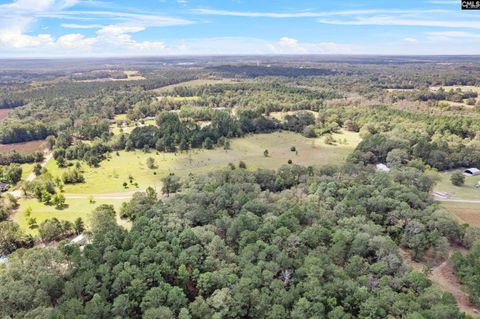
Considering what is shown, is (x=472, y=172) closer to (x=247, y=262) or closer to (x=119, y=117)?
(x=247, y=262)

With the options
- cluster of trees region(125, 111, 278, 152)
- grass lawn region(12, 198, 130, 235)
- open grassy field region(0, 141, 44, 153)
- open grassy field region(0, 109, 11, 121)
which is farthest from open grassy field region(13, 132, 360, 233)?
open grassy field region(0, 109, 11, 121)

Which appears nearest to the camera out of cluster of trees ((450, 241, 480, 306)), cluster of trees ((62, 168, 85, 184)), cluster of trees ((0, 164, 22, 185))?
cluster of trees ((450, 241, 480, 306))

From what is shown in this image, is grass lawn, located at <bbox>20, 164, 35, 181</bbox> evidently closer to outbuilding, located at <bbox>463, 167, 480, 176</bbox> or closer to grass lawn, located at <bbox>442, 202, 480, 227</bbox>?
grass lawn, located at <bbox>442, 202, 480, 227</bbox>

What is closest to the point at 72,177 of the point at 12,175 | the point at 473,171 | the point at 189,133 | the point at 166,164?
the point at 12,175

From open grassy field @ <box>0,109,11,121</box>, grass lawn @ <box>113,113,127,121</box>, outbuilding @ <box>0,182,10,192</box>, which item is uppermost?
open grassy field @ <box>0,109,11,121</box>

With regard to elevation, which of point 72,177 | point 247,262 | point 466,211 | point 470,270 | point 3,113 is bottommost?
point 466,211

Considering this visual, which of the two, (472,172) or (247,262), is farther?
(472,172)

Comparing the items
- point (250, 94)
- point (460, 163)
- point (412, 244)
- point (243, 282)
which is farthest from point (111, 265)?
point (250, 94)

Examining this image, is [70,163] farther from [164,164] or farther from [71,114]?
[71,114]
